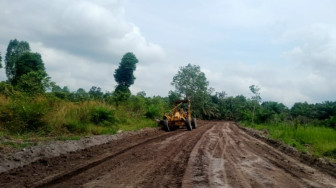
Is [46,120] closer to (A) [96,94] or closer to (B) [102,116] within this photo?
(B) [102,116]

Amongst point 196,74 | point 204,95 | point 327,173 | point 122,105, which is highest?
point 196,74

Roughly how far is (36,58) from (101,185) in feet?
113

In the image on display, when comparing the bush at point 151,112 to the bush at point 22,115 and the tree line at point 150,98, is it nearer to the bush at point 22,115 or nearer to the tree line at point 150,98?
the tree line at point 150,98

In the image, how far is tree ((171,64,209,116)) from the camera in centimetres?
5731

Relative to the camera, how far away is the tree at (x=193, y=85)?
5731 centimetres

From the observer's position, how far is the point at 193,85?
57906mm

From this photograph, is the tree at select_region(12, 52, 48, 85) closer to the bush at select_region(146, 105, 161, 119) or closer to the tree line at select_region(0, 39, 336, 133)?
the tree line at select_region(0, 39, 336, 133)

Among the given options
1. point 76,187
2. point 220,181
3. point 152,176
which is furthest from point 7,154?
point 220,181

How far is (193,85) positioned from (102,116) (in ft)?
139

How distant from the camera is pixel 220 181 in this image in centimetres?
585

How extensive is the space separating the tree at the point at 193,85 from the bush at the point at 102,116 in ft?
133

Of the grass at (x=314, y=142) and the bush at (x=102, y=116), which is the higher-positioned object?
the bush at (x=102, y=116)

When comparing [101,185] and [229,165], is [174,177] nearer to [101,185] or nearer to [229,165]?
[101,185]

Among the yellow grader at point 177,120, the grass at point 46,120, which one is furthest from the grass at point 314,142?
the grass at point 46,120
